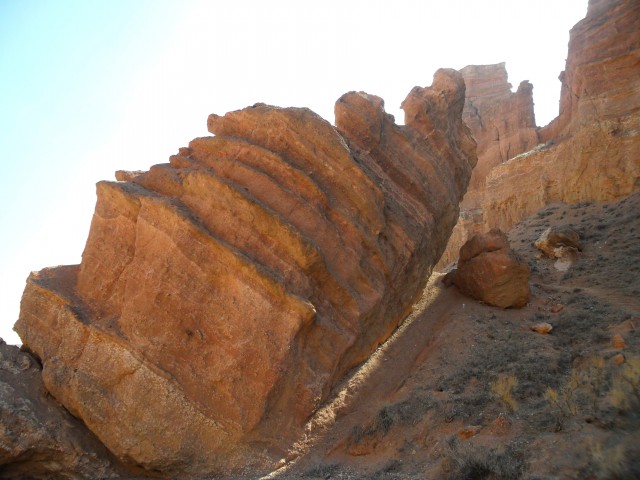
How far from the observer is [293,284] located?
1131 centimetres

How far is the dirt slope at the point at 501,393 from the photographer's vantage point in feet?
23.5

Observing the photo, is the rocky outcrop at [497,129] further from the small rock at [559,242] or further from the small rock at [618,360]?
the small rock at [618,360]

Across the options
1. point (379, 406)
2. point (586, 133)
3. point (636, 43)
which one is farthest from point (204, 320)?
point (636, 43)

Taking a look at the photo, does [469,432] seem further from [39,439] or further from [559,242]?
[559,242]

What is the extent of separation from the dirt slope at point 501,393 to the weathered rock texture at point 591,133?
786 centimetres

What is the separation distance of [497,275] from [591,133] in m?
16.5

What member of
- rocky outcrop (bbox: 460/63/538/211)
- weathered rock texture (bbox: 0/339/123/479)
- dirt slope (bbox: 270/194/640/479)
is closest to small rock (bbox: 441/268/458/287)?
dirt slope (bbox: 270/194/640/479)

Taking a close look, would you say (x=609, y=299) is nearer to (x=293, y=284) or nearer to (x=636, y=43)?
(x=293, y=284)

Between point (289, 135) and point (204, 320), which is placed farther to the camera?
point (289, 135)

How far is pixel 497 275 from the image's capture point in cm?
1730

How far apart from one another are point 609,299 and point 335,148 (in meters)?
11.2

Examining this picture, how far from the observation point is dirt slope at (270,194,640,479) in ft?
23.5

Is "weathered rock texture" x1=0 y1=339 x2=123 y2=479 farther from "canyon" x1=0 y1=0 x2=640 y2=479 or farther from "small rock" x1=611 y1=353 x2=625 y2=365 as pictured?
"small rock" x1=611 y1=353 x2=625 y2=365

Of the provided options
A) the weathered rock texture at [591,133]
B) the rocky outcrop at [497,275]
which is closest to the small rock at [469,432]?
the rocky outcrop at [497,275]
